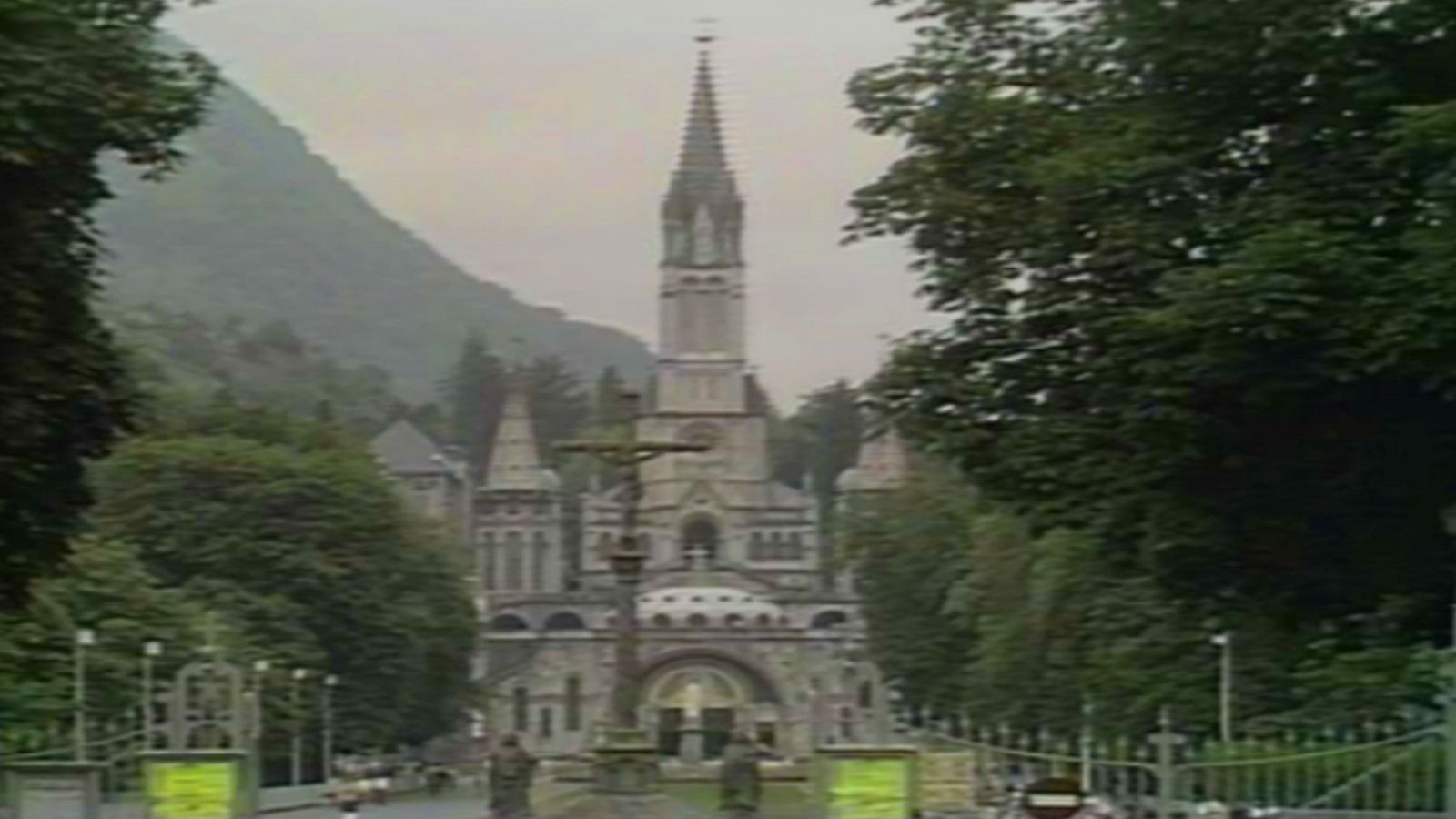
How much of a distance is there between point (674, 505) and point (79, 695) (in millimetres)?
123800

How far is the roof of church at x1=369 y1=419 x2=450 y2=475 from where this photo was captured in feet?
566

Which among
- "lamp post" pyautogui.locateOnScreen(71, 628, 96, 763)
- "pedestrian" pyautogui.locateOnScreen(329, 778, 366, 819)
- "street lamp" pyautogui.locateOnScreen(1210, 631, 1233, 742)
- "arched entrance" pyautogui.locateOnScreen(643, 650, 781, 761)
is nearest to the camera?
"lamp post" pyautogui.locateOnScreen(71, 628, 96, 763)

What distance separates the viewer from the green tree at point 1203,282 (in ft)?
90.0

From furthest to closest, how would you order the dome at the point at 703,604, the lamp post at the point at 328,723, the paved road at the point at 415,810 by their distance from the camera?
the dome at the point at 703,604
the lamp post at the point at 328,723
the paved road at the point at 415,810

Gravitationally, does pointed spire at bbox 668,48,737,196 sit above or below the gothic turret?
above

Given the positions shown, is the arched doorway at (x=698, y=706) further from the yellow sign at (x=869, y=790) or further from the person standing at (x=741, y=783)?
the yellow sign at (x=869, y=790)

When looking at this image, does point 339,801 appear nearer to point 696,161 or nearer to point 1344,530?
point 1344,530

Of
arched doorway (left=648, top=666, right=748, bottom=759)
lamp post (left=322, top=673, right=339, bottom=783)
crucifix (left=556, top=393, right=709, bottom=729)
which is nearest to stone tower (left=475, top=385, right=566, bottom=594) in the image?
arched doorway (left=648, top=666, right=748, bottom=759)

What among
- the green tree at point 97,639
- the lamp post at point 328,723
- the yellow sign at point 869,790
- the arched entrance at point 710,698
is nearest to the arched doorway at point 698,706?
the arched entrance at point 710,698

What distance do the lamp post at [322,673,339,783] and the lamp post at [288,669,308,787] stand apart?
159cm

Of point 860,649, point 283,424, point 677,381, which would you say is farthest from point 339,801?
point 677,381

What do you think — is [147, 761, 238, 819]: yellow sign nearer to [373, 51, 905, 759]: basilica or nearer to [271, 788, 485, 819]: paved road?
[271, 788, 485, 819]: paved road

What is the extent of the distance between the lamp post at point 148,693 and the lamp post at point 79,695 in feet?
2.42

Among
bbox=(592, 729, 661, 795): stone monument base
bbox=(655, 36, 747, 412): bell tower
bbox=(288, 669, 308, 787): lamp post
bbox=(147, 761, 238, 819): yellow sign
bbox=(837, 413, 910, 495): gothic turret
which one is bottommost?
bbox=(147, 761, 238, 819): yellow sign
